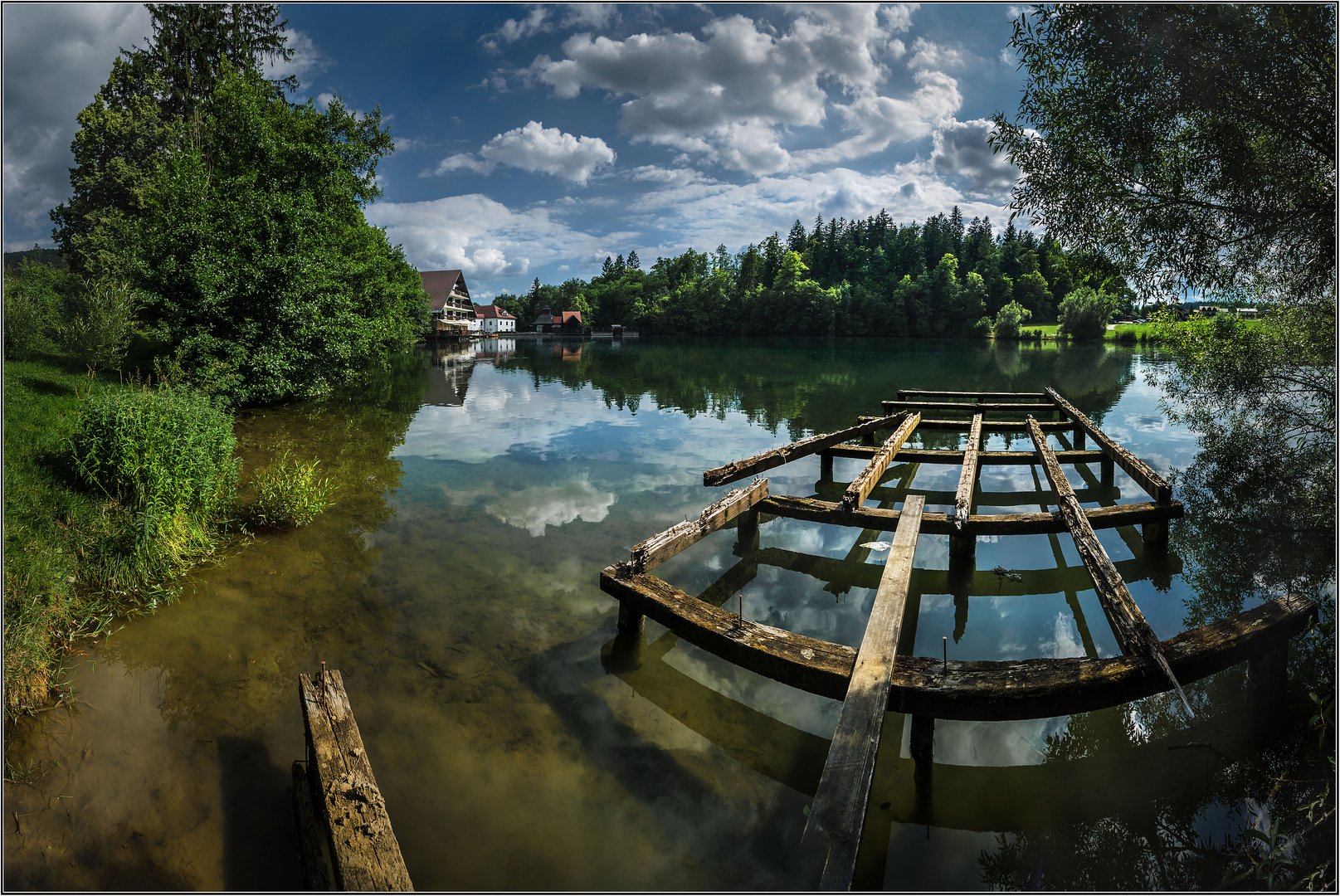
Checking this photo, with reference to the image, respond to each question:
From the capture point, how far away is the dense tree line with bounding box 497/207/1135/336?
8694 centimetres

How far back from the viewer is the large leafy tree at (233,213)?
53.1ft

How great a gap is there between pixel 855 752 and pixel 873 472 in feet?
20.2

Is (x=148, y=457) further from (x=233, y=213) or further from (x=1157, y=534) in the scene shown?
(x=233, y=213)

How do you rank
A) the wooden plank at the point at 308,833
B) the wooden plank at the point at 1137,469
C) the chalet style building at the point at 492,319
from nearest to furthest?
the wooden plank at the point at 308,833
the wooden plank at the point at 1137,469
the chalet style building at the point at 492,319

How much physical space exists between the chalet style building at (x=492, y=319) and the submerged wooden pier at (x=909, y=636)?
107754mm

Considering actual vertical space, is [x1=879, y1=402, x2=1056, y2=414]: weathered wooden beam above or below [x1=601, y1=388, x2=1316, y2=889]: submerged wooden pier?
above

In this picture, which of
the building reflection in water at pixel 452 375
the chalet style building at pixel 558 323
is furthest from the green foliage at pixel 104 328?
the chalet style building at pixel 558 323

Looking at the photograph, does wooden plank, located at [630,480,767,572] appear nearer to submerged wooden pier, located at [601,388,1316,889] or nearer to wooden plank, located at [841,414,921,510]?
submerged wooden pier, located at [601,388,1316,889]

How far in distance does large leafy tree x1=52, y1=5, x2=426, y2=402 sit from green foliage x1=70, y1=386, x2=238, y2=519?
23.4 ft

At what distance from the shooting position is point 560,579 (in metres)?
7.08

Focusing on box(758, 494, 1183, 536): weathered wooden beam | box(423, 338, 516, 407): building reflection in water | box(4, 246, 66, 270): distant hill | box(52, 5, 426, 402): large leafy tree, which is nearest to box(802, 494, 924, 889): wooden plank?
box(758, 494, 1183, 536): weathered wooden beam

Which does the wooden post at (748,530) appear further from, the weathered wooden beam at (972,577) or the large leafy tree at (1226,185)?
the large leafy tree at (1226,185)

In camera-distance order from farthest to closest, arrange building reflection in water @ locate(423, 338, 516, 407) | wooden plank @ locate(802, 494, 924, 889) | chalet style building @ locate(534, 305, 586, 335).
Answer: chalet style building @ locate(534, 305, 586, 335) → building reflection in water @ locate(423, 338, 516, 407) → wooden plank @ locate(802, 494, 924, 889)

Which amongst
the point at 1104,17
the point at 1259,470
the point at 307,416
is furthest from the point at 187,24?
the point at 1259,470
